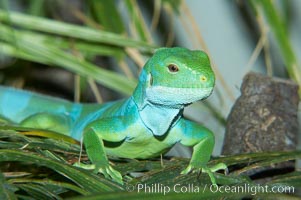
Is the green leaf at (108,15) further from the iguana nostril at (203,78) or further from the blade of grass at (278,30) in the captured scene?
the iguana nostril at (203,78)

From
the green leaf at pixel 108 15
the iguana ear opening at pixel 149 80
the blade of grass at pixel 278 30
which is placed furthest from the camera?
the green leaf at pixel 108 15

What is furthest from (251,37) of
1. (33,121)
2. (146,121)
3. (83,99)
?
(146,121)

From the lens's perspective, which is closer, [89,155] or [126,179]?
[126,179]

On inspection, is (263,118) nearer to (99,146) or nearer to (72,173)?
(99,146)

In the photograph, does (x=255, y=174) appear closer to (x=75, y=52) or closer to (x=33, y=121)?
(x=33, y=121)

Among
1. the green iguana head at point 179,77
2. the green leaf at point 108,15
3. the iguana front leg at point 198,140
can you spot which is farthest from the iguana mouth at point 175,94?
the green leaf at point 108,15

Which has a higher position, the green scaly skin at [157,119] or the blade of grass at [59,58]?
the blade of grass at [59,58]

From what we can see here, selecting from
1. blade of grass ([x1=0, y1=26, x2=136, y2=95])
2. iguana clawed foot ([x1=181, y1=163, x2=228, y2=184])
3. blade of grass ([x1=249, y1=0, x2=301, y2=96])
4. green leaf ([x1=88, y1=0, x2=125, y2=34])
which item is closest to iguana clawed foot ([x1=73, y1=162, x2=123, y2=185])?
iguana clawed foot ([x1=181, y1=163, x2=228, y2=184])

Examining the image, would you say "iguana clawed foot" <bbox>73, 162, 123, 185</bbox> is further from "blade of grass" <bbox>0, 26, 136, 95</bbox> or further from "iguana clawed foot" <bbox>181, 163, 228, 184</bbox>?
"blade of grass" <bbox>0, 26, 136, 95</bbox>
